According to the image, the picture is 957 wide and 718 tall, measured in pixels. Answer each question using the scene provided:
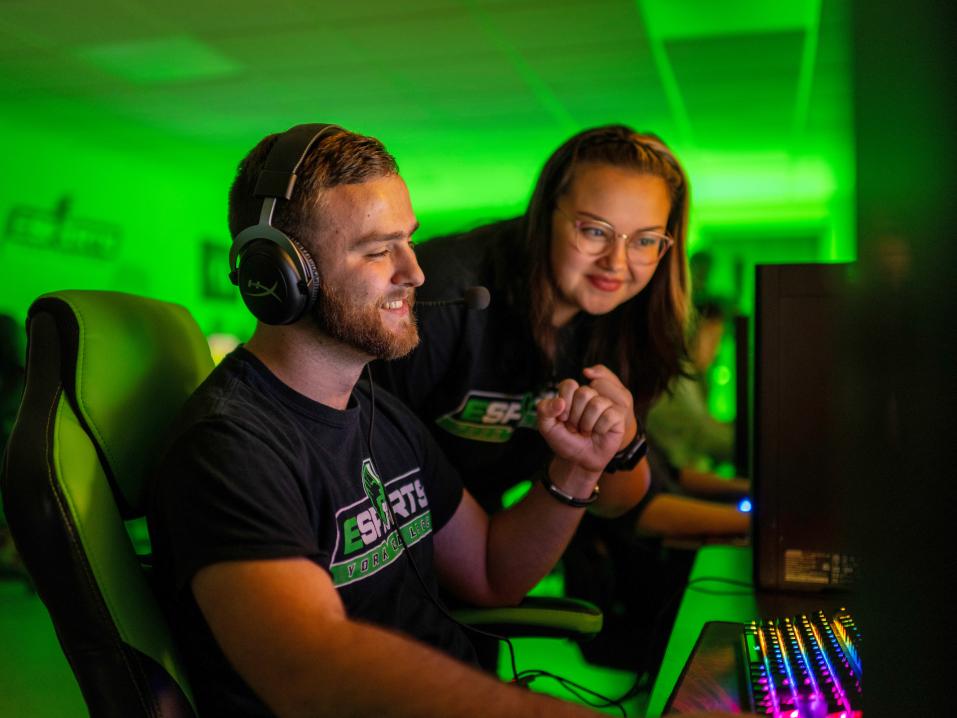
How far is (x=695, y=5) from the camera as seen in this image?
12.1 ft

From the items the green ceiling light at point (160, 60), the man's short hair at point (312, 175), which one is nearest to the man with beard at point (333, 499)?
the man's short hair at point (312, 175)

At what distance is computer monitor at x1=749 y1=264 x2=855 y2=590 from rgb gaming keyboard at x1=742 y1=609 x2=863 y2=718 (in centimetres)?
31

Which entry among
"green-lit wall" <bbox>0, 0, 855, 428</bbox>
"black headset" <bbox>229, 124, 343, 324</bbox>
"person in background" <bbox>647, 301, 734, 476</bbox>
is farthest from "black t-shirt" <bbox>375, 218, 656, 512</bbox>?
"green-lit wall" <bbox>0, 0, 855, 428</bbox>

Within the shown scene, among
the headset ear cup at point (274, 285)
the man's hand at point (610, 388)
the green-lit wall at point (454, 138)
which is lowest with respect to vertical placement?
the man's hand at point (610, 388)

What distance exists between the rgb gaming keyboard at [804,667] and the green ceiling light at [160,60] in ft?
12.8

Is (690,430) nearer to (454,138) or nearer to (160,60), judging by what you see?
(160,60)

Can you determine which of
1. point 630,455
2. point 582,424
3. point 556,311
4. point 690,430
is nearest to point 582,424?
point 582,424

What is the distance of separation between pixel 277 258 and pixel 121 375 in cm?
20

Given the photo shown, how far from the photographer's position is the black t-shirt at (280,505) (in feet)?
2.52

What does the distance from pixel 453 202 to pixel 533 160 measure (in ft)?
5.56

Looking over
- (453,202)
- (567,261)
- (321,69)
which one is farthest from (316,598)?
(453,202)

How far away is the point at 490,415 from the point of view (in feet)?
4.68

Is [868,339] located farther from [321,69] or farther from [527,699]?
[321,69]

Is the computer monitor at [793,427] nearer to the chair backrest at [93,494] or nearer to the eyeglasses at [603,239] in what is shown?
the eyeglasses at [603,239]
